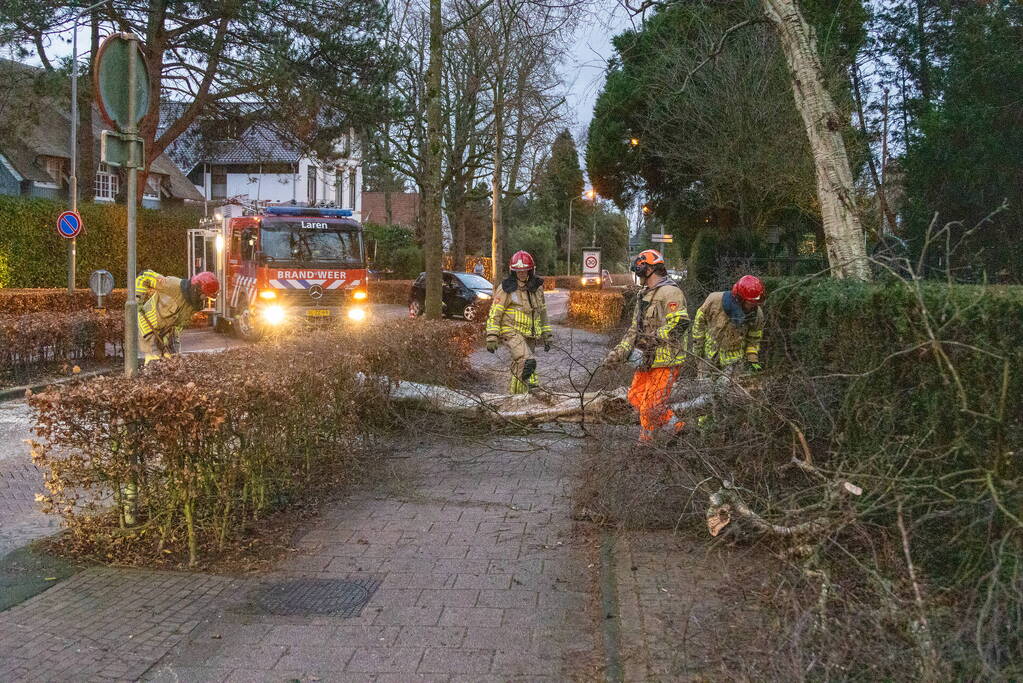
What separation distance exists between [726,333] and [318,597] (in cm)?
402

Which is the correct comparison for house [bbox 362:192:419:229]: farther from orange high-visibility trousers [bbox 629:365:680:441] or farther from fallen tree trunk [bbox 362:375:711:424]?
orange high-visibility trousers [bbox 629:365:680:441]

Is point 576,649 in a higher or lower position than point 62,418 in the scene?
lower

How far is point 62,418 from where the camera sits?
5.08 metres

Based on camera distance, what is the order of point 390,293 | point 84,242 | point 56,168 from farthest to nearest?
point 390,293 → point 56,168 → point 84,242

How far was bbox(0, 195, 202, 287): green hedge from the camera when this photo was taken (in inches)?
971

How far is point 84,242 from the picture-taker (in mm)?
26953

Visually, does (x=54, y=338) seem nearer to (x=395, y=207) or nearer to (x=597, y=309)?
(x=597, y=309)

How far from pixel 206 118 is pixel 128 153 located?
823 inches

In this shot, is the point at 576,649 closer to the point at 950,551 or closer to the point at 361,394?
the point at 950,551

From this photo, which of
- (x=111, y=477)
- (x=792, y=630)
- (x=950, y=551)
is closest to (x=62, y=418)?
(x=111, y=477)

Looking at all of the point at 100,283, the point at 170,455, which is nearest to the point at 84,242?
the point at 100,283

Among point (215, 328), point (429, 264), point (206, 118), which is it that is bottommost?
point (215, 328)

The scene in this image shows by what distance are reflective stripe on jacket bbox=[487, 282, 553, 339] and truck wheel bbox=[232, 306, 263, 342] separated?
10107 mm

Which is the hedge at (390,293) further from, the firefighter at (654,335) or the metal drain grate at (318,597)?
the metal drain grate at (318,597)
